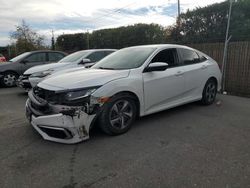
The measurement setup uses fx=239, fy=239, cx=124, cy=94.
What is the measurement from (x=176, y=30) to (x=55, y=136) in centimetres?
1063

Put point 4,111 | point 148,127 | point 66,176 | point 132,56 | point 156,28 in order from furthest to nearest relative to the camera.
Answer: point 156,28 → point 4,111 → point 132,56 → point 148,127 → point 66,176

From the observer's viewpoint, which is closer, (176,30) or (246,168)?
(246,168)

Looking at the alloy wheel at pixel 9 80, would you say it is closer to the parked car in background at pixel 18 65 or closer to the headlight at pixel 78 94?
the parked car in background at pixel 18 65

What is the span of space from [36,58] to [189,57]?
6.78m

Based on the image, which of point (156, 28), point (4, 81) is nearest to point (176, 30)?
point (156, 28)

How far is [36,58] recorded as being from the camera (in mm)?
9789

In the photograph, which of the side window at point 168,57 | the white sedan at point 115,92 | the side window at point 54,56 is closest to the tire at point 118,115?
the white sedan at point 115,92

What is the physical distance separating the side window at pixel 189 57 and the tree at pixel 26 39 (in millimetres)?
19655

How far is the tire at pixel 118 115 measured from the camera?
3707 mm

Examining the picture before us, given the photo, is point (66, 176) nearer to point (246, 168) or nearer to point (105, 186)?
point (105, 186)

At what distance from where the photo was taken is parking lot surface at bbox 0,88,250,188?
266 cm

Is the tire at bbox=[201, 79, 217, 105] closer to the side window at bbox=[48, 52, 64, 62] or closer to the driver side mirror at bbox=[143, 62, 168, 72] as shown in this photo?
the driver side mirror at bbox=[143, 62, 168, 72]

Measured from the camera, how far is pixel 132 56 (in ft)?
15.6

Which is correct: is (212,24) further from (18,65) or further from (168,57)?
(18,65)
